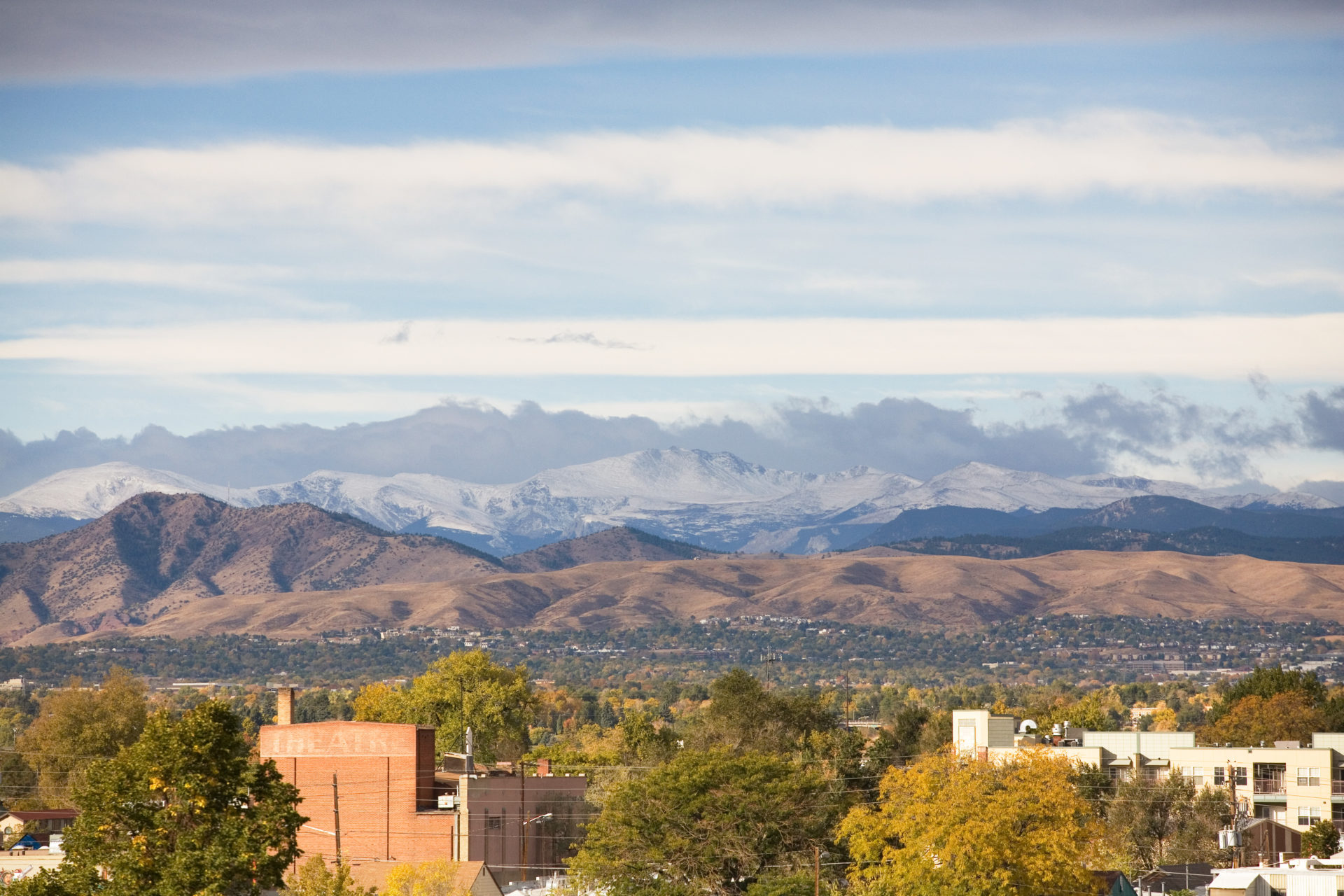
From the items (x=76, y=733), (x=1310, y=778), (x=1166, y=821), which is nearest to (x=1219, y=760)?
(x=1310, y=778)

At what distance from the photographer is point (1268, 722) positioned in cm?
16012

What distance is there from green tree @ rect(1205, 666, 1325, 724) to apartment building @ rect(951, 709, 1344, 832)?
3038cm

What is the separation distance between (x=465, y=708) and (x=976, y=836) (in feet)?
266

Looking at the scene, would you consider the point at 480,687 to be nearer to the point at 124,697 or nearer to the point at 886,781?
the point at 124,697

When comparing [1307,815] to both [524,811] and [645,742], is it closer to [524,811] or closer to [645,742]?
[645,742]

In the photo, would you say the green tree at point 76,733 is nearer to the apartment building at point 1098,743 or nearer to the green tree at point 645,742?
the green tree at point 645,742

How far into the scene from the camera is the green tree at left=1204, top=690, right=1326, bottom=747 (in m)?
156

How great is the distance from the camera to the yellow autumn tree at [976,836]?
279 feet

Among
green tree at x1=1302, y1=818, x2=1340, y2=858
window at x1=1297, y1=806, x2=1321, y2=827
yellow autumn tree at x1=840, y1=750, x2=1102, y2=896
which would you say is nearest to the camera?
yellow autumn tree at x1=840, y1=750, x2=1102, y2=896

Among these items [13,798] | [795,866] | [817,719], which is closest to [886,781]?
[795,866]

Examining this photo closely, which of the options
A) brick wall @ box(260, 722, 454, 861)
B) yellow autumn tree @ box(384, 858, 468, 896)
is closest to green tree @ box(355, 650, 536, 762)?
brick wall @ box(260, 722, 454, 861)

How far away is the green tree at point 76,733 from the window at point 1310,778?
305 feet

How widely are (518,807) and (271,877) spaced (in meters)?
47.9

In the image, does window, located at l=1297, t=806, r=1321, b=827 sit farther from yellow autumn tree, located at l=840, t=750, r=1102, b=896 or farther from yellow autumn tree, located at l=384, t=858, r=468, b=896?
yellow autumn tree, located at l=384, t=858, r=468, b=896
